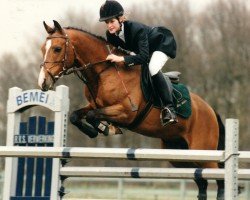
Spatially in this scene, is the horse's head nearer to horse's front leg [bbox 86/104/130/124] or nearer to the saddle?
horse's front leg [bbox 86/104/130/124]

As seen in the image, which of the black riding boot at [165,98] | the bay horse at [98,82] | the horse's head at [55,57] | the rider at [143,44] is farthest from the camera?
the black riding boot at [165,98]

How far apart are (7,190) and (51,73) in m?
1.78

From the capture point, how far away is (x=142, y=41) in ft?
20.9

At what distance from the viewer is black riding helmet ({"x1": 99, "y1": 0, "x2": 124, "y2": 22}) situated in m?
6.41

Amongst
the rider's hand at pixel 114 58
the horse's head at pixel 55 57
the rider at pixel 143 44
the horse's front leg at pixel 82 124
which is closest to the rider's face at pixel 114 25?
the rider at pixel 143 44

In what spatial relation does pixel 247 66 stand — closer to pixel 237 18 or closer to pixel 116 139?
pixel 237 18

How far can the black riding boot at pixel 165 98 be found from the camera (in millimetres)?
6578

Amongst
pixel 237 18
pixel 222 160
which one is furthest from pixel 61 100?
pixel 237 18

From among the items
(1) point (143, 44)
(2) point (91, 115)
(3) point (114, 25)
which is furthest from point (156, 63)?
(2) point (91, 115)

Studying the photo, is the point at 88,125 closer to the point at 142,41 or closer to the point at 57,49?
the point at 57,49

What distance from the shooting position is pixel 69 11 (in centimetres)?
2538

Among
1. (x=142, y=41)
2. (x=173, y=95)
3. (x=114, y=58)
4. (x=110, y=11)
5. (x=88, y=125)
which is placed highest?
(x=110, y=11)

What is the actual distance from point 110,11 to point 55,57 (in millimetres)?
A: 617

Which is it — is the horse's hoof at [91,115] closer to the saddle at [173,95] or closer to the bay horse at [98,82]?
the bay horse at [98,82]
